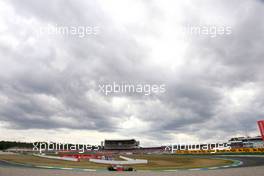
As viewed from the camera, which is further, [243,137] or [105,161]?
[243,137]

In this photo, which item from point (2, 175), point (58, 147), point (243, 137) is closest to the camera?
point (2, 175)

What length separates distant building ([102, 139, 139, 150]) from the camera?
15262 cm

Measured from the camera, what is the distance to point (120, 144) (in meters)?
154

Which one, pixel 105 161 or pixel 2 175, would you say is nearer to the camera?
pixel 2 175

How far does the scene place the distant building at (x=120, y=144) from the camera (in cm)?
15262

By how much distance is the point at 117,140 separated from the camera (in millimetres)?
155625

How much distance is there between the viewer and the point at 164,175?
20078 millimetres

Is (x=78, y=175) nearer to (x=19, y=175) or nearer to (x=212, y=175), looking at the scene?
(x=19, y=175)

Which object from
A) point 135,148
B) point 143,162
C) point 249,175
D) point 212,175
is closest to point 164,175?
point 212,175

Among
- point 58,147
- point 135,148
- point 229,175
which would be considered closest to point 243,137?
point 135,148

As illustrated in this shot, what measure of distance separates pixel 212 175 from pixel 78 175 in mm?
8815

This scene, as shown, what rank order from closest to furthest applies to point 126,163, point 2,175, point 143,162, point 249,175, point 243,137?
1. point 2,175
2. point 249,175
3. point 126,163
4. point 143,162
5. point 243,137

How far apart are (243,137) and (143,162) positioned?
129 meters

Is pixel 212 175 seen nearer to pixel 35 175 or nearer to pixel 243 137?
pixel 35 175
